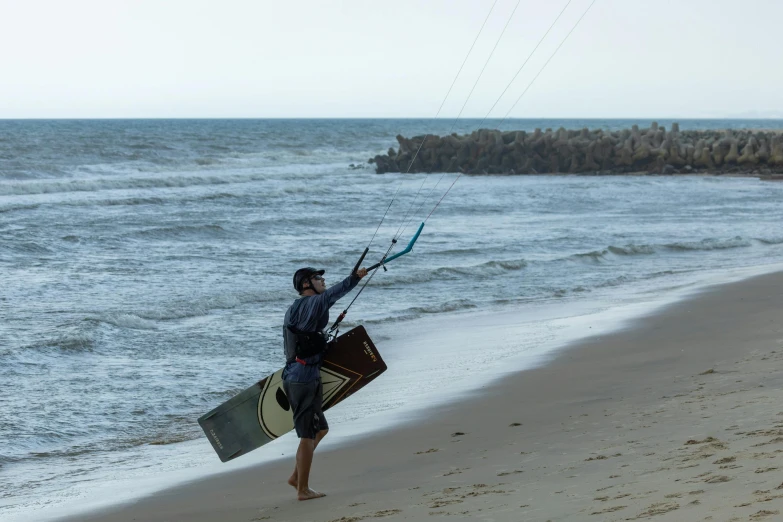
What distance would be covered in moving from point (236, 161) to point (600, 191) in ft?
74.3

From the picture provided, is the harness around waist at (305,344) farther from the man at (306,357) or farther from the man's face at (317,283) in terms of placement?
the man's face at (317,283)

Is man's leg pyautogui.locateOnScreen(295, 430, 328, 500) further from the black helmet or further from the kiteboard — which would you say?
the black helmet

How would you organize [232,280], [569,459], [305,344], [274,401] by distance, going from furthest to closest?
[232,280] < [274,401] < [305,344] < [569,459]

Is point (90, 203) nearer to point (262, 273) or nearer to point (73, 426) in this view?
point (262, 273)

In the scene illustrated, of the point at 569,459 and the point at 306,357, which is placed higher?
the point at 306,357

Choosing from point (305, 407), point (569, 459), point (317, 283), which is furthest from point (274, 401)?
point (569, 459)

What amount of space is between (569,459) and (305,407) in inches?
56.8

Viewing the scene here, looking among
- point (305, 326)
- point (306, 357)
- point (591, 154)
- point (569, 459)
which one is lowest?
point (569, 459)

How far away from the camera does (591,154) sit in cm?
4100

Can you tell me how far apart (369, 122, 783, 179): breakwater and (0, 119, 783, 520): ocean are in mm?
5624

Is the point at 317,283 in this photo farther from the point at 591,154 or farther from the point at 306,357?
the point at 591,154

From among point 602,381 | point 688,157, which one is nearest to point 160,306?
point 602,381

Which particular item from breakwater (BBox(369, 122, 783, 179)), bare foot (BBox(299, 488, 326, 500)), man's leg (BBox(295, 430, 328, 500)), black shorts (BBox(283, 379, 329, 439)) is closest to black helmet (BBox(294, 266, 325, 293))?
black shorts (BBox(283, 379, 329, 439))

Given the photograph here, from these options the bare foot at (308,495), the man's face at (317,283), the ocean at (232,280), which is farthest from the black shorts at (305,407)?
the ocean at (232,280)
